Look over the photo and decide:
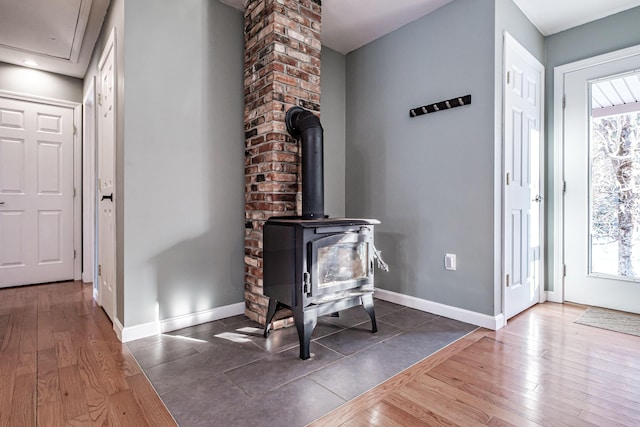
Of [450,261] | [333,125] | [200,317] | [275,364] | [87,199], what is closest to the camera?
[275,364]

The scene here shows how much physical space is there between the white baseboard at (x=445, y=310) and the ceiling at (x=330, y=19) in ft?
7.75

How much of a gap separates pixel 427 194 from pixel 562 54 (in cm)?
181

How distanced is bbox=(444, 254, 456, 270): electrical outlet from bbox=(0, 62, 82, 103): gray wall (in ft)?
14.3

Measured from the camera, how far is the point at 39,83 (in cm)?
372

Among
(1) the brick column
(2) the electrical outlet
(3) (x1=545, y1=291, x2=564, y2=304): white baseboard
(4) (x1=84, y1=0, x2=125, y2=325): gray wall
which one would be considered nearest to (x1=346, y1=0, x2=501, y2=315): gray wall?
(2) the electrical outlet

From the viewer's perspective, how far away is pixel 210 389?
1596 millimetres

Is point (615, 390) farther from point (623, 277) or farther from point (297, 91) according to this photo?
point (297, 91)

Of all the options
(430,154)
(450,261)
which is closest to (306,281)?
(450,261)

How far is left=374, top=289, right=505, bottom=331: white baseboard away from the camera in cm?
239

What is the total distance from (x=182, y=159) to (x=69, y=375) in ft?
4.70

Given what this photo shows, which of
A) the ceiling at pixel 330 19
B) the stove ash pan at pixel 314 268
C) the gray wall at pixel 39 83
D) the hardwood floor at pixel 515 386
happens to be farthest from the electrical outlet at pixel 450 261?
the gray wall at pixel 39 83

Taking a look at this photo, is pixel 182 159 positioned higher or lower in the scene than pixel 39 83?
lower

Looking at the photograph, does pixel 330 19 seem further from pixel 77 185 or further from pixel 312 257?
pixel 77 185

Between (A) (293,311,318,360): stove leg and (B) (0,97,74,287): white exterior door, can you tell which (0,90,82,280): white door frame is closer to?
(B) (0,97,74,287): white exterior door
